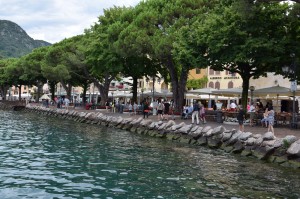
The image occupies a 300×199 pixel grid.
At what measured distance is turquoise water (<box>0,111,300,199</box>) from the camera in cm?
1200

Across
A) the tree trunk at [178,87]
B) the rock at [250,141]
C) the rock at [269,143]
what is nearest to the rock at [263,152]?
the rock at [269,143]

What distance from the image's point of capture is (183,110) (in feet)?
128

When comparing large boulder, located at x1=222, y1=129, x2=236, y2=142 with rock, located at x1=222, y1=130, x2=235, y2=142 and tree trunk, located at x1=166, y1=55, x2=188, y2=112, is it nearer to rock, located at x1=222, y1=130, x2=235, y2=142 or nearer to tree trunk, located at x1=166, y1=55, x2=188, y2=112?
rock, located at x1=222, y1=130, x2=235, y2=142

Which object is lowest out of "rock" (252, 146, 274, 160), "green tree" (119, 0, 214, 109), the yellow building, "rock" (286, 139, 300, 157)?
"rock" (252, 146, 274, 160)

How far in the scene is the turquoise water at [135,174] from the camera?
472 inches

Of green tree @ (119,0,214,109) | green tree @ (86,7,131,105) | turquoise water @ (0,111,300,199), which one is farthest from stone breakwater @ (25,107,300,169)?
green tree @ (86,7,131,105)

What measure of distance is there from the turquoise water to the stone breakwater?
2.50 ft

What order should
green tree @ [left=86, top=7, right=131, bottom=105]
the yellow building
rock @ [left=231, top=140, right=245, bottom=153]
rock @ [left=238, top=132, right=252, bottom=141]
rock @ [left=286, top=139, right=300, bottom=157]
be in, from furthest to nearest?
the yellow building → green tree @ [left=86, top=7, right=131, bottom=105] → rock @ [left=238, top=132, right=252, bottom=141] → rock @ [left=231, top=140, right=245, bottom=153] → rock @ [left=286, top=139, right=300, bottom=157]

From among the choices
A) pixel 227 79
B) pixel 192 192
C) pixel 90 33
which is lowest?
pixel 192 192

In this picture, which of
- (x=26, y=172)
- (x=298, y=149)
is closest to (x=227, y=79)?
(x=298, y=149)

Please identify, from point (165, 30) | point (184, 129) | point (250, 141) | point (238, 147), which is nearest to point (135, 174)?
point (250, 141)

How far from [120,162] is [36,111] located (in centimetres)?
5497

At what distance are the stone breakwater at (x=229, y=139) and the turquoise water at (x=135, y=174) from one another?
2.50 feet

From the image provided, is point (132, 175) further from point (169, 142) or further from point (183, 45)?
point (183, 45)
